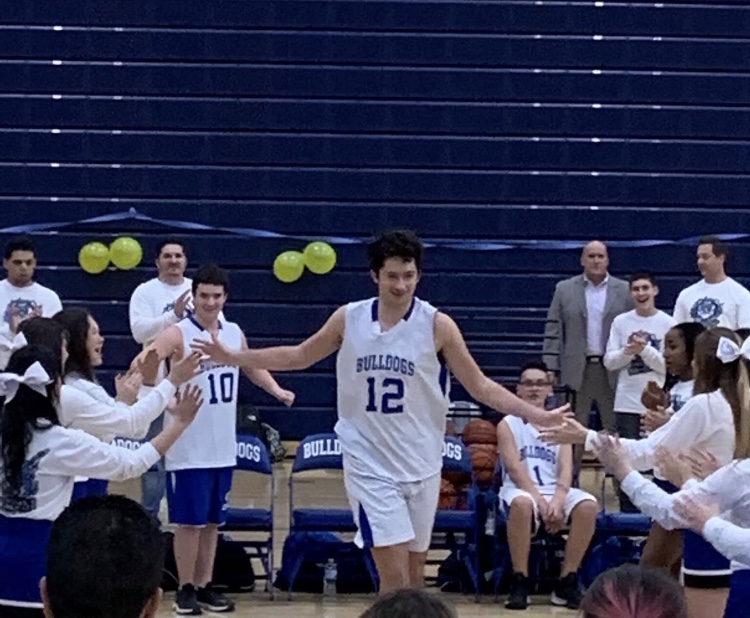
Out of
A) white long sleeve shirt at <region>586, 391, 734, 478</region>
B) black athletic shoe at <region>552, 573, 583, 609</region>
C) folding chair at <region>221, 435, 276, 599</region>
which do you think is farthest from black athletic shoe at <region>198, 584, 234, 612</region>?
white long sleeve shirt at <region>586, 391, 734, 478</region>

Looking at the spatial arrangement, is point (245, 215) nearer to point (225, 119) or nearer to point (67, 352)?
point (225, 119)

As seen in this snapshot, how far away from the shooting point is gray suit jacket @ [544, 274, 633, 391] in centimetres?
1238

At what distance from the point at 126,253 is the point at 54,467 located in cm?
839

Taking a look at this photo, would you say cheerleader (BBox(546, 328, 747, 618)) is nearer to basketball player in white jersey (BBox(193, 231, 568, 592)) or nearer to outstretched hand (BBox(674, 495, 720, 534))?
basketball player in white jersey (BBox(193, 231, 568, 592))

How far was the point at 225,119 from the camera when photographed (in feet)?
46.8

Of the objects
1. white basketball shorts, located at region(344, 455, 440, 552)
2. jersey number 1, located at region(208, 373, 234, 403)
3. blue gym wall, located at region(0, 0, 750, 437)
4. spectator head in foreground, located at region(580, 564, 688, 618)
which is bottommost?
white basketball shorts, located at region(344, 455, 440, 552)

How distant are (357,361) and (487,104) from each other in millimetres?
7716

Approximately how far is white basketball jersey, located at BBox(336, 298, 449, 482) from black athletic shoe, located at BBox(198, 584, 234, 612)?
2082 millimetres

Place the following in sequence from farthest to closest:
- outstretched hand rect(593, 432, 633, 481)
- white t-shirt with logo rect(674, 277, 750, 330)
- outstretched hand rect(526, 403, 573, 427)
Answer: white t-shirt with logo rect(674, 277, 750, 330), outstretched hand rect(526, 403, 573, 427), outstretched hand rect(593, 432, 633, 481)

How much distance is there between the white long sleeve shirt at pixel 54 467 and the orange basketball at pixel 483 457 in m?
4.94

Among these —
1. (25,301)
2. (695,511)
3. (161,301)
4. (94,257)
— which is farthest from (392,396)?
(94,257)

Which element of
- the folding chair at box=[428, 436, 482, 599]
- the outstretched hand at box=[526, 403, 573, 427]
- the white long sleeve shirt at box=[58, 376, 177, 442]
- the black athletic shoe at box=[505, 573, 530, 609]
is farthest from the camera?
the folding chair at box=[428, 436, 482, 599]

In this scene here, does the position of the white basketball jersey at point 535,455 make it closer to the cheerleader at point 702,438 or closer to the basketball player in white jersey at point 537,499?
the basketball player in white jersey at point 537,499

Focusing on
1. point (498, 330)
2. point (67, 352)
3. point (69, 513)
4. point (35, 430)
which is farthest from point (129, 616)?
point (498, 330)
